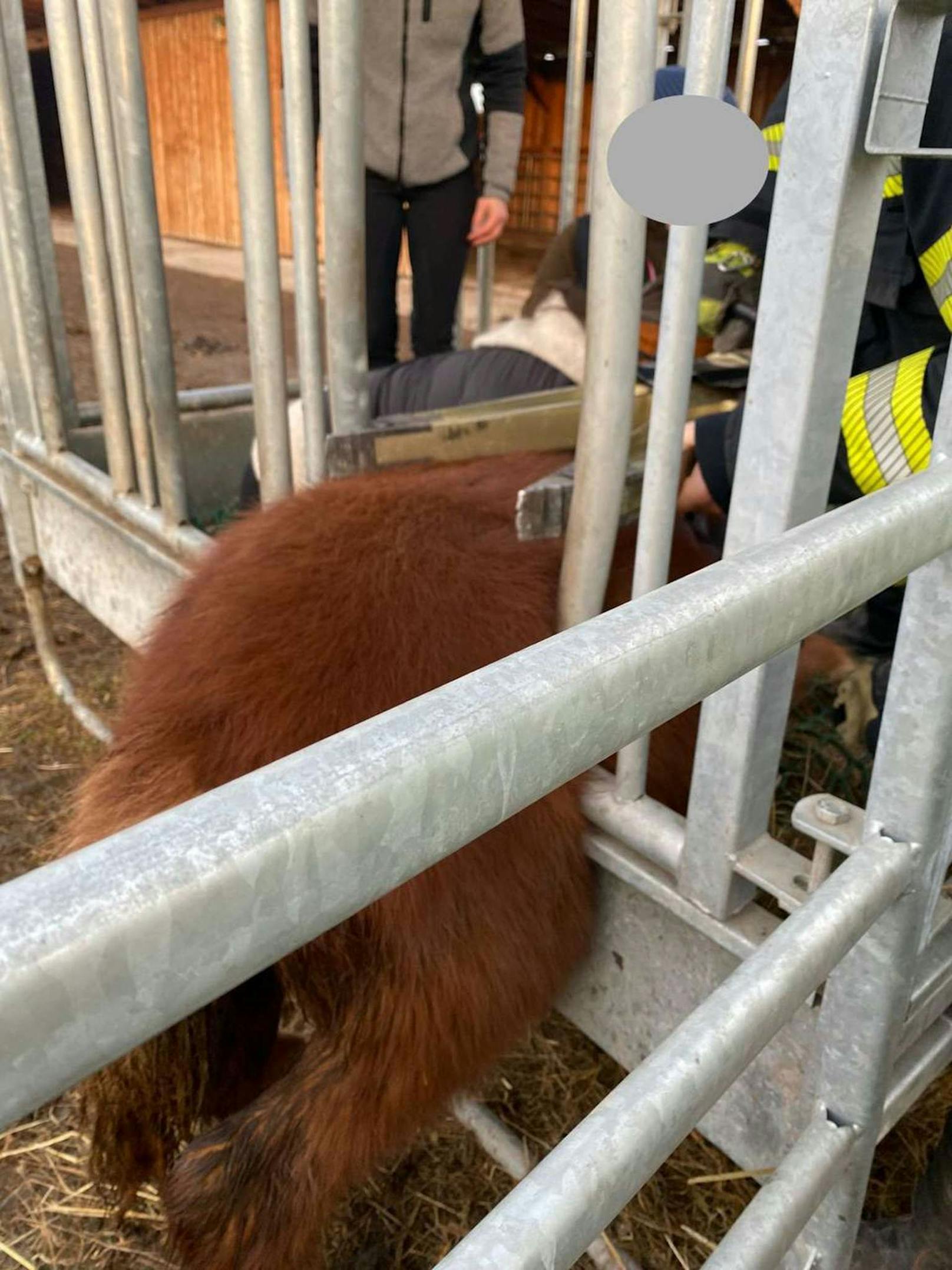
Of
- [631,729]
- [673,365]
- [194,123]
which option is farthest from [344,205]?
[194,123]

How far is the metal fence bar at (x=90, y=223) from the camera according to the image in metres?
1.46

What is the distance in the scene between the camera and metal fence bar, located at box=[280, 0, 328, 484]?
113 cm

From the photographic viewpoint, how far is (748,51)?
212cm

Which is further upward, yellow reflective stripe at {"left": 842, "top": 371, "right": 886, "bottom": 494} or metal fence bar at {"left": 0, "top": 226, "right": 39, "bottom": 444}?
yellow reflective stripe at {"left": 842, "top": 371, "right": 886, "bottom": 494}

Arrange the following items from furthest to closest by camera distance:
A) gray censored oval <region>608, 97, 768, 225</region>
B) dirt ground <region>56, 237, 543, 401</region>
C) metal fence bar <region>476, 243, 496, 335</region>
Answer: dirt ground <region>56, 237, 543, 401</region> < metal fence bar <region>476, 243, 496, 335</region> < gray censored oval <region>608, 97, 768, 225</region>

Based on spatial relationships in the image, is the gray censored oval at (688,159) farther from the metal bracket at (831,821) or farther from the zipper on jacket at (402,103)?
the zipper on jacket at (402,103)

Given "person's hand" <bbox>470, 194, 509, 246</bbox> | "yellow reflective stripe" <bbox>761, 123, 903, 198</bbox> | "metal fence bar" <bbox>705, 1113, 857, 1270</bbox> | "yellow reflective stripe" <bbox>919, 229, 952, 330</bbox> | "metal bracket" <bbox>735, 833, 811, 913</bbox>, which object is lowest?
"metal fence bar" <bbox>705, 1113, 857, 1270</bbox>

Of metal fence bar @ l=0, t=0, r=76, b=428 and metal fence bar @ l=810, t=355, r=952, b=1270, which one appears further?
metal fence bar @ l=0, t=0, r=76, b=428

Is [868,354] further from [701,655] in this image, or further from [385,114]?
[385,114]

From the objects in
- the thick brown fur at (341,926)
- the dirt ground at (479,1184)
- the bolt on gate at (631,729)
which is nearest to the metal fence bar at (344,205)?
the bolt on gate at (631,729)

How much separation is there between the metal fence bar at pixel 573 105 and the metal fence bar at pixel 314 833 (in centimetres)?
198

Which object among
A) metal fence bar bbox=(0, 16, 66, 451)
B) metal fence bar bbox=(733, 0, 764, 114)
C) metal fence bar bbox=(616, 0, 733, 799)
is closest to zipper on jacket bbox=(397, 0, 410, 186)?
metal fence bar bbox=(733, 0, 764, 114)

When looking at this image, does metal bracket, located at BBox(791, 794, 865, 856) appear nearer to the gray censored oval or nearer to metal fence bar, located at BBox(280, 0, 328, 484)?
the gray censored oval

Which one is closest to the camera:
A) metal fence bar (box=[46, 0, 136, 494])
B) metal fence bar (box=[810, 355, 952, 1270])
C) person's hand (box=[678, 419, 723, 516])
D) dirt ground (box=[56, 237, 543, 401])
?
metal fence bar (box=[810, 355, 952, 1270])
